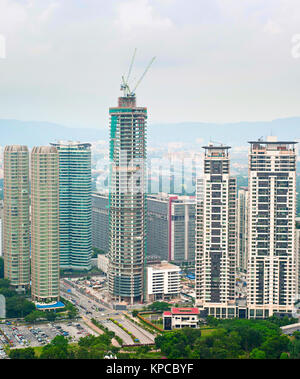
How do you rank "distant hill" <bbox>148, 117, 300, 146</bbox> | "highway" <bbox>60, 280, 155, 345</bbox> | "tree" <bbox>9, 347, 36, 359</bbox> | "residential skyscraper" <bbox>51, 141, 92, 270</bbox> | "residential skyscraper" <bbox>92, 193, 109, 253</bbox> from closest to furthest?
"tree" <bbox>9, 347, 36, 359</bbox>
"highway" <bbox>60, 280, 155, 345</bbox>
"distant hill" <bbox>148, 117, 300, 146</bbox>
"residential skyscraper" <bbox>51, 141, 92, 270</bbox>
"residential skyscraper" <bbox>92, 193, 109, 253</bbox>

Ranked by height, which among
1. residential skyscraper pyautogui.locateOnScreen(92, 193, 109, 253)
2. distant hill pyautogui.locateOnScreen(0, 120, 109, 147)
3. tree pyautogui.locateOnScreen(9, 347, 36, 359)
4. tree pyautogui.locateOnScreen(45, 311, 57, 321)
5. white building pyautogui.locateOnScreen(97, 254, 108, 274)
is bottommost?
tree pyautogui.locateOnScreen(45, 311, 57, 321)

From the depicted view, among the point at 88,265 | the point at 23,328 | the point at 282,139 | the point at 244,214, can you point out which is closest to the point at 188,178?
the point at 244,214

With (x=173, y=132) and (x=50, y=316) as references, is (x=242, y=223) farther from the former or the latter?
(x=50, y=316)

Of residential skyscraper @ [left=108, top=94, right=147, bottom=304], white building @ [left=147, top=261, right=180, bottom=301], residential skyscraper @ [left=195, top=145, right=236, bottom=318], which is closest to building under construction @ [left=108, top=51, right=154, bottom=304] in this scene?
residential skyscraper @ [left=108, top=94, right=147, bottom=304]

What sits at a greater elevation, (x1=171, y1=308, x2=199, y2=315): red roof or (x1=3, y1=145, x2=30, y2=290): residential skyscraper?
(x1=3, y1=145, x2=30, y2=290): residential skyscraper

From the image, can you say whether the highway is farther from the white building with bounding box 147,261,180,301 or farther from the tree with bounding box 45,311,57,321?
the white building with bounding box 147,261,180,301

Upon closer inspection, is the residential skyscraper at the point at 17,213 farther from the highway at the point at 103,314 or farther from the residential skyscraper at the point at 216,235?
the residential skyscraper at the point at 216,235

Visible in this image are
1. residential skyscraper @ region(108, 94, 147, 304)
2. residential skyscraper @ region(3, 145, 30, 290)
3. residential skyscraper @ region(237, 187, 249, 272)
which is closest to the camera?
residential skyscraper @ region(108, 94, 147, 304)
